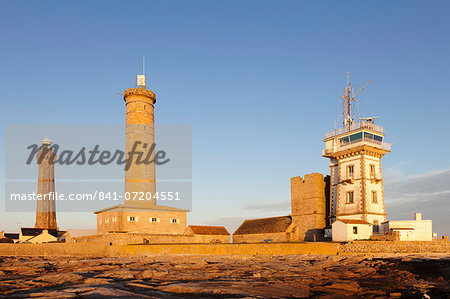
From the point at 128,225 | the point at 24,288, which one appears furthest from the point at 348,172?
the point at 24,288

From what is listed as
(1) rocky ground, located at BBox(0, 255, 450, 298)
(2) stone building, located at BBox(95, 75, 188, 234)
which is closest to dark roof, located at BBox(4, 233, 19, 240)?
(2) stone building, located at BBox(95, 75, 188, 234)

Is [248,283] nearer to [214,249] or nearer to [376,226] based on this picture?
[214,249]

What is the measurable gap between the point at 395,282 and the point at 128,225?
2860cm

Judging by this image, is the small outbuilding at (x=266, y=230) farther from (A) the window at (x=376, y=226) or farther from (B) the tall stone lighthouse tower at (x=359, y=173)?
(A) the window at (x=376, y=226)

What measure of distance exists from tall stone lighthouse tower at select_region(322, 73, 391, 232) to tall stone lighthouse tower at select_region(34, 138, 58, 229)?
2176 inches

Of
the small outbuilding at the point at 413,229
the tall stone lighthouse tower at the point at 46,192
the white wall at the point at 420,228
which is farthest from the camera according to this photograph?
the tall stone lighthouse tower at the point at 46,192

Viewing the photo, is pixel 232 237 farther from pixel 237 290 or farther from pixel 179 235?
pixel 237 290

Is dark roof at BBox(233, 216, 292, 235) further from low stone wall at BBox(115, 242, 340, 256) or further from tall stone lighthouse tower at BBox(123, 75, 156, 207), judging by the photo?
tall stone lighthouse tower at BBox(123, 75, 156, 207)

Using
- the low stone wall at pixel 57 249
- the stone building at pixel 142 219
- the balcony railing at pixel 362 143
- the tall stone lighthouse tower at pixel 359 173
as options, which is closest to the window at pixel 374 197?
the tall stone lighthouse tower at pixel 359 173

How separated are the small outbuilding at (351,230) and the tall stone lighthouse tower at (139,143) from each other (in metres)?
20.1

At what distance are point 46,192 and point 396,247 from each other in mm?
63962

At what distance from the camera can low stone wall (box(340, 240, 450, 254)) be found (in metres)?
26.8

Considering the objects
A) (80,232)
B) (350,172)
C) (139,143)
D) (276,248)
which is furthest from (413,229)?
(80,232)

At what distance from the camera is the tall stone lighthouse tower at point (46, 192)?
2798 inches
